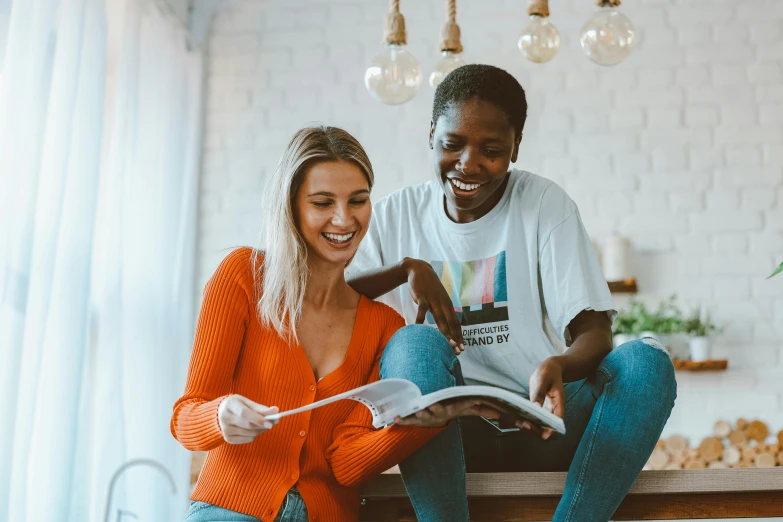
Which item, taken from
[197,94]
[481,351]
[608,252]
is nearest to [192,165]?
[197,94]

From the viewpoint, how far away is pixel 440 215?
5.14 ft

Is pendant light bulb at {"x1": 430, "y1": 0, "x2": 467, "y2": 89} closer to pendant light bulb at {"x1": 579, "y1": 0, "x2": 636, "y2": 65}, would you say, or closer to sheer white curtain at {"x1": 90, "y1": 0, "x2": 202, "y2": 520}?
pendant light bulb at {"x1": 579, "y1": 0, "x2": 636, "y2": 65}

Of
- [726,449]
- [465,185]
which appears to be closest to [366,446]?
[465,185]

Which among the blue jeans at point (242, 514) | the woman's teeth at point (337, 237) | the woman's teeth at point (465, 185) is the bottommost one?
the blue jeans at point (242, 514)

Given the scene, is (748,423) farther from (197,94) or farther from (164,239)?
(197,94)

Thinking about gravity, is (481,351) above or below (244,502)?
above

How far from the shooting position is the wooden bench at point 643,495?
127cm

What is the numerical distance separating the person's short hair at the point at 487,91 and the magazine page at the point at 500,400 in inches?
26.2

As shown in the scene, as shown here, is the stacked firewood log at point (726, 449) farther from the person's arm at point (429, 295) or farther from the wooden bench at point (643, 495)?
the person's arm at point (429, 295)

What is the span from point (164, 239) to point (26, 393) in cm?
119

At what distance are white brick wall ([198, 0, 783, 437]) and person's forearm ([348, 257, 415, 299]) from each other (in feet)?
6.53

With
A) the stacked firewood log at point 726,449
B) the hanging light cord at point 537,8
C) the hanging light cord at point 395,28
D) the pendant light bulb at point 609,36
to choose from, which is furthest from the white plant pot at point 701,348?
the hanging light cord at point 395,28

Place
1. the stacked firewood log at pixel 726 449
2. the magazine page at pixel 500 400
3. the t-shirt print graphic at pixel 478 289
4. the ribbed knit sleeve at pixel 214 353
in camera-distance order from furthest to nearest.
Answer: the stacked firewood log at pixel 726 449, the t-shirt print graphic at pixel 478 289, the ribbed knit sleeve at pixel 214 353, the magazine page at pixel 500 400

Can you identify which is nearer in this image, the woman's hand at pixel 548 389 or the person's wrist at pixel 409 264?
the woman's hand at pixel 548 389
